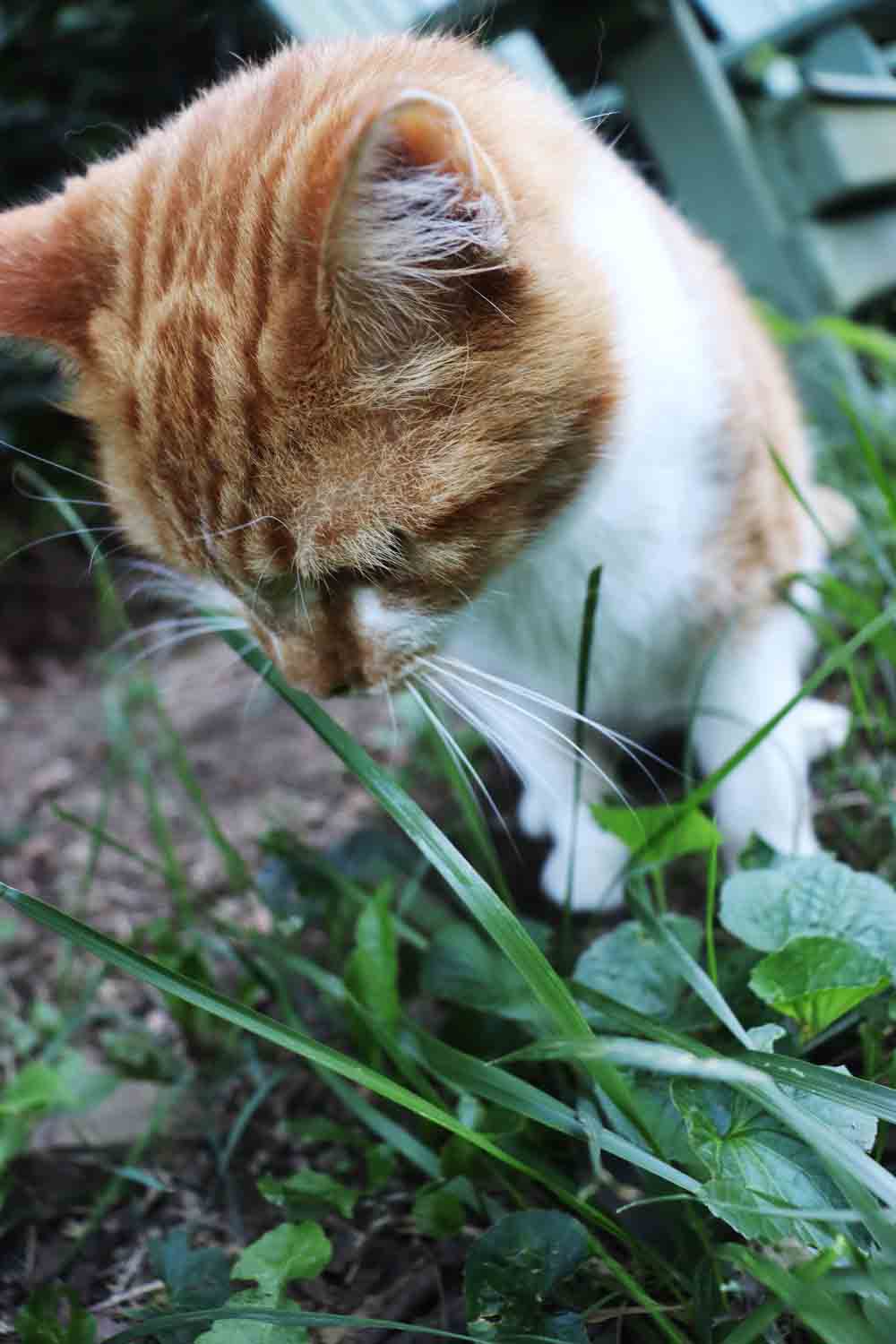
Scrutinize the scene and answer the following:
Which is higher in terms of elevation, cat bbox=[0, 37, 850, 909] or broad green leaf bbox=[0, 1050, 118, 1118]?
cat bbox=[0, 37, 850, 909]

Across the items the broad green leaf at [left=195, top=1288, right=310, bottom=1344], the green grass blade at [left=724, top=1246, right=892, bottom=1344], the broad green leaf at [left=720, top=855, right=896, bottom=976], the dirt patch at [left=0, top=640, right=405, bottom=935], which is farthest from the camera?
the dirt patch at [left=0, top=640, right=405, bottom=935]

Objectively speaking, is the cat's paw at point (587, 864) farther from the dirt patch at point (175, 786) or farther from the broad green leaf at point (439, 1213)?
the broad green leaf at point (439, 1213)

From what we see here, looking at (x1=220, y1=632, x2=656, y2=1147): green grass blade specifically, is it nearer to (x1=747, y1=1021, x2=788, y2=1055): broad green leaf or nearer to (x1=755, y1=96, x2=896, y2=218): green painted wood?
(x1=747, y1=1021, x2=788, y2=1055): broad green leaf

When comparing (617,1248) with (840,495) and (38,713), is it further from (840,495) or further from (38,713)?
(38,713)

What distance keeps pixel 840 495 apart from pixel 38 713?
1953 mm

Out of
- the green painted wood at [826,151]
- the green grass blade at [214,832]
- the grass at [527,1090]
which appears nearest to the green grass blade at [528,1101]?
the grass at [527,1090]

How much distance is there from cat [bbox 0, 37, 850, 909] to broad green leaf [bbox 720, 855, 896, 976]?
20 cm

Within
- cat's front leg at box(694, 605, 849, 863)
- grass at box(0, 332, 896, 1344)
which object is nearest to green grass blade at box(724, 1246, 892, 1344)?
grass at box(0, 332, 896, 1344)

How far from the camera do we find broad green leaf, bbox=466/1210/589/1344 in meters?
0.86

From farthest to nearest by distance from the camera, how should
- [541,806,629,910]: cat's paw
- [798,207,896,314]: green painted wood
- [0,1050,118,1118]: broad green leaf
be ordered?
[798,207,896,314]: green painted wood
[541,806,629,910]: cat's paw
[0,1050,118,1118]: broad green leaf

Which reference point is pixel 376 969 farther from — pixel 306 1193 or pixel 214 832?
pixel 214 832

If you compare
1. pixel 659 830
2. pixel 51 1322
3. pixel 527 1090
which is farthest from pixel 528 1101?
pixel 51 1322

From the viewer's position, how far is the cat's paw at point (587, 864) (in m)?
1.50

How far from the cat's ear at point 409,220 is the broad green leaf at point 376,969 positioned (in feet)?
2.03
